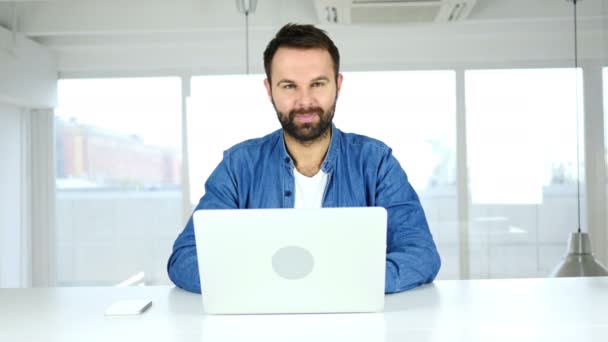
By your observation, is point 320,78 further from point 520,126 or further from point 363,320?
point 520,126

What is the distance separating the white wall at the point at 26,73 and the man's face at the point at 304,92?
245 centimetres

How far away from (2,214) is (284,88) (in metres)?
2.71

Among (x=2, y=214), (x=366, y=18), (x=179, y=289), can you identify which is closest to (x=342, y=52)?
(x=366, y=18)

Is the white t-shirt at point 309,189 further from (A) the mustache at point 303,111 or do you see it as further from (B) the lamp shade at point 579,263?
(B) the lamp shade at point 579,263

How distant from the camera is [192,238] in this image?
2.00 meters

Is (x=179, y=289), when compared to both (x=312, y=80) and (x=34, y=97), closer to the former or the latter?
(x=312, y=80)

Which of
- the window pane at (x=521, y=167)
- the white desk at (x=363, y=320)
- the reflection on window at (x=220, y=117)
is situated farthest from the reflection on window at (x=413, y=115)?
the white desk at (x=363, y=320)

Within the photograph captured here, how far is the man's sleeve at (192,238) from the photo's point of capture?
6.03ft

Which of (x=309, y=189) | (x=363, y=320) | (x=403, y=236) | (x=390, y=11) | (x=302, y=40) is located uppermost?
(x=390, y=11)

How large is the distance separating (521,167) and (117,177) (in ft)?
8.25

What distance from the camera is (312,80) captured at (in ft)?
7.82

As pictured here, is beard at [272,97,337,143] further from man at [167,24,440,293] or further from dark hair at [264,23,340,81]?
dark hair at [264,23,340,81]

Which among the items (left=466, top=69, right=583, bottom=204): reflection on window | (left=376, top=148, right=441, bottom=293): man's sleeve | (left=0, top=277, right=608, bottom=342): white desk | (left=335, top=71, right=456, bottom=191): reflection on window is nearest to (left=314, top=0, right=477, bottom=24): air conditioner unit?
(left=335, top=71, right=456, bottom=191): reflection on window

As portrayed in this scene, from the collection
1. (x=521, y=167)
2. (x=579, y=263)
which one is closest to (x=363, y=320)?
(x=579, y=263)
